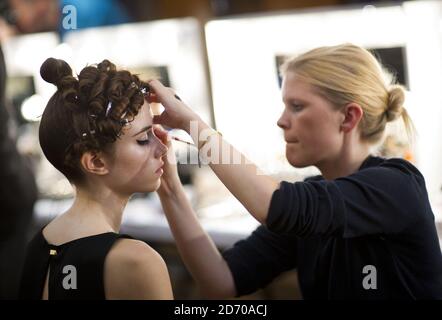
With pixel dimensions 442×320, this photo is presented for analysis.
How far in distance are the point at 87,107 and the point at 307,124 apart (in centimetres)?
43

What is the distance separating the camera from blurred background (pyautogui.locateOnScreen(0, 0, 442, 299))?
1419 millimetres

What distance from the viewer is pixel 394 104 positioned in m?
1.23

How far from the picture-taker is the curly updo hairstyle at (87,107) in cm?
105

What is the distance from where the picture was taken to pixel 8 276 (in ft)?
6.05

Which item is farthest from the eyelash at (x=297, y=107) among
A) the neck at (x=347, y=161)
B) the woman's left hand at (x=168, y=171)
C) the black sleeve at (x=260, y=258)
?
the black sleeve at (x=260, y=258)

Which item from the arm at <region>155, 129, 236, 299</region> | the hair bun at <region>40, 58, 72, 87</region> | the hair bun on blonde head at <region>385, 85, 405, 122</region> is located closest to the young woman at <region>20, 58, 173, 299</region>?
the hair bun at <region>40, 58, 72, 87</region>

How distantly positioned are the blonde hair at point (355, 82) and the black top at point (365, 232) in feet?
0.30

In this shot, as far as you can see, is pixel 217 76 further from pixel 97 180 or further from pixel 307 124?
pixel 97 180

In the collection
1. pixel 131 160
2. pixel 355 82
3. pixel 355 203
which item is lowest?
pixel 355 203

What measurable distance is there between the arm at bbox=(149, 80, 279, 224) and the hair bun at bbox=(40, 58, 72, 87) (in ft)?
0.49

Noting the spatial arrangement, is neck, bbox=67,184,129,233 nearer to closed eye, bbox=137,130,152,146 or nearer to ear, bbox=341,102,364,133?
closed eye, bbox=137,130,152,146

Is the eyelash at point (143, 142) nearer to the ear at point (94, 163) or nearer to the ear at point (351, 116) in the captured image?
the ear at point (94, 163)

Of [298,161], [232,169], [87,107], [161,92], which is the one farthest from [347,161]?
[87,107]
